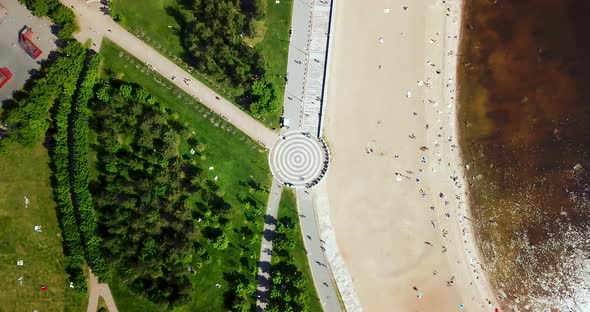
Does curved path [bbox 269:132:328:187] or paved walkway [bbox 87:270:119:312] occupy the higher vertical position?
curved path [bbox 269:132:328:187]

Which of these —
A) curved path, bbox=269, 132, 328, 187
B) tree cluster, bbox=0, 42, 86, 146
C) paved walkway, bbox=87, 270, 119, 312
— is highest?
tree cluster, bbox=0, 42, 86, 146

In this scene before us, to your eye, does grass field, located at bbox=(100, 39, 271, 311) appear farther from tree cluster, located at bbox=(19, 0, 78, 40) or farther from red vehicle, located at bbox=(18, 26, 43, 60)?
red vehicle, located at bbox=(18, 26, 43, 60)

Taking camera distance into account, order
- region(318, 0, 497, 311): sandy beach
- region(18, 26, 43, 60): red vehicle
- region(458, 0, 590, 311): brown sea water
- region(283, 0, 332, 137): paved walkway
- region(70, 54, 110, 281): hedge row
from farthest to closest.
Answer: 1. region(458, 0, 590, 311): brown sea water
2. region(318, 0, 497, 311): sandy beach
3. region(283, 0, 332, 137): paved walkway
4. region(18, 26, 43, 60): red vehicle
5. region(70, 54, 110, 281): hedge row

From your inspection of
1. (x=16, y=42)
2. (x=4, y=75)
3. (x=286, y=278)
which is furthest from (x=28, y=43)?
(x=286, y=278)

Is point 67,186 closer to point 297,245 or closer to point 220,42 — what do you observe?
point 220,42

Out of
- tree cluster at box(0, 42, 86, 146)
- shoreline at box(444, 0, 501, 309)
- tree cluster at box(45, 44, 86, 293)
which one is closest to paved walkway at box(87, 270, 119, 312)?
tree cluster at box(45, 44, 86, 293)

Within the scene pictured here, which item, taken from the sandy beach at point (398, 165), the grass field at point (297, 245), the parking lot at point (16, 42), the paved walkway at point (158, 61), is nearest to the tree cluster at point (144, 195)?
the paved walkway at point (158, 61)

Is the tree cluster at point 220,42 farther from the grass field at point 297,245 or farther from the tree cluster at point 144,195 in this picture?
the grass field at point 297,245
